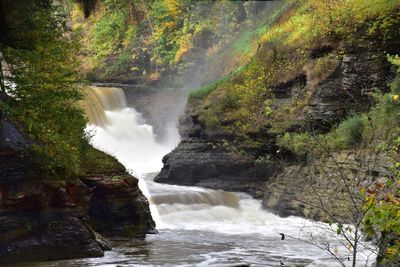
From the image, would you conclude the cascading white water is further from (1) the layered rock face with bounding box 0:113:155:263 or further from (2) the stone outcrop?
(1) the layered rock face with bounding box 0:113:155:263

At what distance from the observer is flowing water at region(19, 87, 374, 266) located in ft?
41.4

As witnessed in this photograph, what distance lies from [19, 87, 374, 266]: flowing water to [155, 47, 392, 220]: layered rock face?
89 cm

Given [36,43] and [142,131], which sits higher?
[142,131]

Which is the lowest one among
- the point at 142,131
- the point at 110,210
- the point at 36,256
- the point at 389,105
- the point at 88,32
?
the point at 36,256

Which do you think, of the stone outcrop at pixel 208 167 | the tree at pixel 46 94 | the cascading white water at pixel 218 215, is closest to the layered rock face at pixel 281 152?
the stone outcrop at pixel 208 167

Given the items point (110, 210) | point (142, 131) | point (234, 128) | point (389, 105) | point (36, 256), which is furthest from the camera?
point (142, 131)

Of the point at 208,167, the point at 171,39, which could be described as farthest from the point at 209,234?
the point at 171,39

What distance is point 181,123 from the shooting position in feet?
99.0

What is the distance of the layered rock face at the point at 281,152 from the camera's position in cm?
2005

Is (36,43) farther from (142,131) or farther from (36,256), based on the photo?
(142,131)

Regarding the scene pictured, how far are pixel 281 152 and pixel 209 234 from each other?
701 centimetres

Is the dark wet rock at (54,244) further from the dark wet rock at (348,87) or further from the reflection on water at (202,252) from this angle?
the dark wet rock at (348,87)

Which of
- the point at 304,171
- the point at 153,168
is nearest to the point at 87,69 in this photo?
the point at 153,168

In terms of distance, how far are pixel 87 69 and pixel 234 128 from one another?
2326 centimetres
